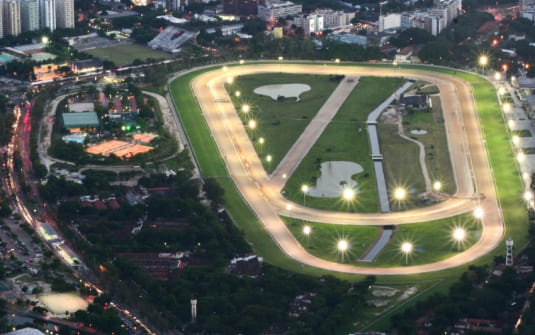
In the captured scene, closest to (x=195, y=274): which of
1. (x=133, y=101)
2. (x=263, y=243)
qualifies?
(x=263, y=243)

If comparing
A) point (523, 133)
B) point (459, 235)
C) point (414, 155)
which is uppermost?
point (523, 133)

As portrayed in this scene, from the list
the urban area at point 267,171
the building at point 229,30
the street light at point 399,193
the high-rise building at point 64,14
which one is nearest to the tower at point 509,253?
the urban area at point 267,171

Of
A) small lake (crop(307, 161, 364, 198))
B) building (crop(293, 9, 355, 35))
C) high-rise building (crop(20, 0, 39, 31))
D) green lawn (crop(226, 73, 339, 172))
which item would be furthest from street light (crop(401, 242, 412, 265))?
high-rise building (crop(20, 0, 39, 31))

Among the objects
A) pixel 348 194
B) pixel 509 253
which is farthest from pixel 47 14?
pixel 509 253

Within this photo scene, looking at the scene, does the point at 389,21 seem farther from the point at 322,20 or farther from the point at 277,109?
the point at 277,109

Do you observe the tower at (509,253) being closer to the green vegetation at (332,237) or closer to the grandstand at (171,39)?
the green vegetation at (332,237)

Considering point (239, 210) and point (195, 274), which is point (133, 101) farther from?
point (195, 274)
